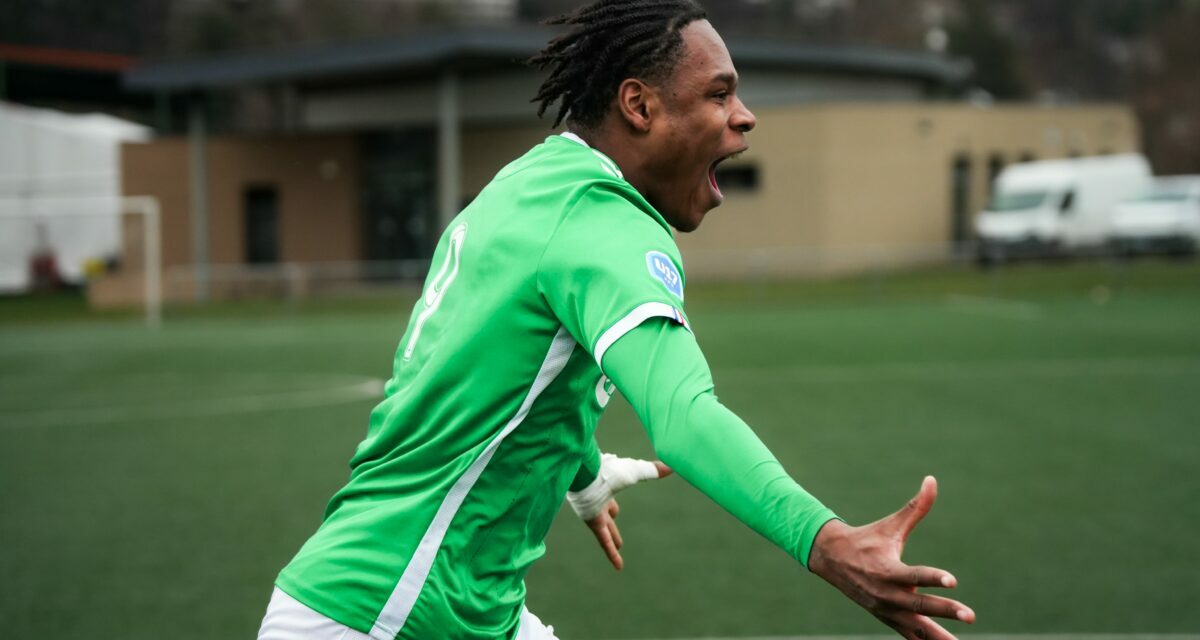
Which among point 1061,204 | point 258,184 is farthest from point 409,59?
point 1061,204

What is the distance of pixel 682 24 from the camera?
2.53 m

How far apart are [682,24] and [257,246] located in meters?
41.4

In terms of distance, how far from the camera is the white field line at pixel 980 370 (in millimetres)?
14836

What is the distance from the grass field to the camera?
6.37m

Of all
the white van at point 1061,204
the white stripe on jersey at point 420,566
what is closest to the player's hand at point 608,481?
the white stripe on jersey at point 420,566

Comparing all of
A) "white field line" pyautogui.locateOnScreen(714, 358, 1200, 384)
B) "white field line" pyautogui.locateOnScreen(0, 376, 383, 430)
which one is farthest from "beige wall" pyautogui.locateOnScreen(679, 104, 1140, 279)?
"white field line" pyautogui.locateOnScreen(0, 376, 383, 430)

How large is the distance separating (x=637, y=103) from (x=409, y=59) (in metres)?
33.5

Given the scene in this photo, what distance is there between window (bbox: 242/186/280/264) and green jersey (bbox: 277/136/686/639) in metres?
40.5

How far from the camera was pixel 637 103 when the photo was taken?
99.1 inches

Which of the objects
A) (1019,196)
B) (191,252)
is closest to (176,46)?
(191,252)

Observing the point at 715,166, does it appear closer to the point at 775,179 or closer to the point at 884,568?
the point at 884,568

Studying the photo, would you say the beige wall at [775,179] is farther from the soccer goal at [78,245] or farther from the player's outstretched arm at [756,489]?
the player's outstretched arm at [756,489]

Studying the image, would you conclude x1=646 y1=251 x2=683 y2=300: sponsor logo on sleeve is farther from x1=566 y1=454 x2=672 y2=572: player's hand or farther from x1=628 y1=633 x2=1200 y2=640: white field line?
x1=628 y1=633 x2=1200 y2=640: white field line

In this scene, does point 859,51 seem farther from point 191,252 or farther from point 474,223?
point 474,223
